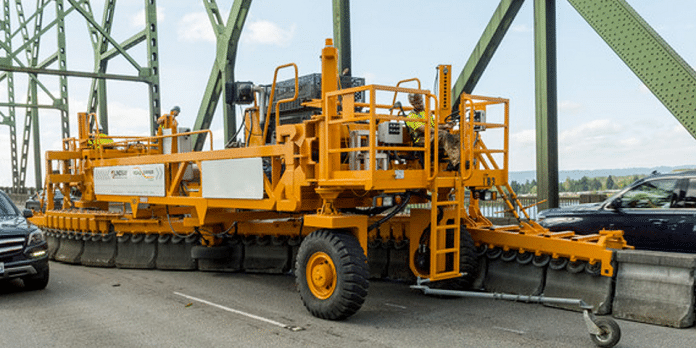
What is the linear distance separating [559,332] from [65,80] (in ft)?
110

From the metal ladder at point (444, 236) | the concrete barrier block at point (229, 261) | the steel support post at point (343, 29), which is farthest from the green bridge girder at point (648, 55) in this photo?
the concrete barrier block at point (229, 261)

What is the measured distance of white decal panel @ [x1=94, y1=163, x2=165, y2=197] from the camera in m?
10.5

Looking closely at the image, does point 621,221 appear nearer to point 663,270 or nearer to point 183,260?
point 663,270

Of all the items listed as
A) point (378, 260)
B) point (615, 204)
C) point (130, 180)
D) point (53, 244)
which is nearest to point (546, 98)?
point (615, 204)

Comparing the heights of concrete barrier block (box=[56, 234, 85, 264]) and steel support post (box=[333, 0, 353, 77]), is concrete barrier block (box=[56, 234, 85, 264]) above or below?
below

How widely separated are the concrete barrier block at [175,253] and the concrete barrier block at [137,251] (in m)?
0.12

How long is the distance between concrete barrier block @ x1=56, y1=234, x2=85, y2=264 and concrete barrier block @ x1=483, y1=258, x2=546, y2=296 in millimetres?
8235

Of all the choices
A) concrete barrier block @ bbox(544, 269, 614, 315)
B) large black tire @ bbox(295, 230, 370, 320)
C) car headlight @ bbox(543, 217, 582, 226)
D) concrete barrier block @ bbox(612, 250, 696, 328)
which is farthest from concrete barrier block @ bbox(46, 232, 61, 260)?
concrete barrier block @ bbox(612, 250, 696, 328)

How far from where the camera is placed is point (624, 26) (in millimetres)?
10680

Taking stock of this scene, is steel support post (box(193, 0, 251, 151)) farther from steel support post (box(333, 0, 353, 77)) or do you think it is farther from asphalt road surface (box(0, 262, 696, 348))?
asphalt road surface (box(0, 262, 696, 348))

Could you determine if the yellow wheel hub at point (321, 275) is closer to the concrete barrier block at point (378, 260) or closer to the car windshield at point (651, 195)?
the concrete barrier block at point (378, 260)

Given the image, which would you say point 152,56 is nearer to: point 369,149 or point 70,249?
point 70,249

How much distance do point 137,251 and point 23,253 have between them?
2.82 meters

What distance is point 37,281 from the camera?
9.12 metres
